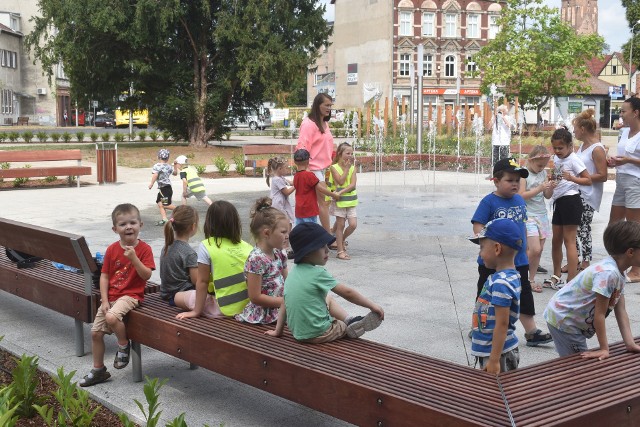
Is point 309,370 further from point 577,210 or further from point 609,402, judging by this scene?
point 577,210

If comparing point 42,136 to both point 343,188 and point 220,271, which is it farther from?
point 220,271

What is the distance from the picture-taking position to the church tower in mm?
137500

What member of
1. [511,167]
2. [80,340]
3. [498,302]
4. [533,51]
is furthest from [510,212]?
[533,51]

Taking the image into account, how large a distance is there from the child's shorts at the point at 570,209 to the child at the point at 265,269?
3.74 metres

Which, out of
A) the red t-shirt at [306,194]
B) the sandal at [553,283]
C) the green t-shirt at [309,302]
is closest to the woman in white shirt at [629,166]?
the sandal at [553,283]

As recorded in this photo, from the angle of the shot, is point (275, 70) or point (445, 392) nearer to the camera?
point (445, 392)

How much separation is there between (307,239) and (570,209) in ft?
13.6

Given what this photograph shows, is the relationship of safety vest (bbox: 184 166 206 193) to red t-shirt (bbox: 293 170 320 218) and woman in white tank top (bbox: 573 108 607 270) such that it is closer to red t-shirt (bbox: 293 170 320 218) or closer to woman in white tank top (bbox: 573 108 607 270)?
red t-shirt (bbox: 293 170 320 218)

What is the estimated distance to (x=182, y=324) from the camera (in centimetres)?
482

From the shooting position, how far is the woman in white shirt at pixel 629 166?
26.2ft

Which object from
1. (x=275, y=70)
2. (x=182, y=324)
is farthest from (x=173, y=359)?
(x=275, y=70)

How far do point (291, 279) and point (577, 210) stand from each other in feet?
13.7

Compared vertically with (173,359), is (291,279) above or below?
above

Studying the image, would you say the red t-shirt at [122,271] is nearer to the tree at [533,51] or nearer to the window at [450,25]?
the tree at [533,51]
